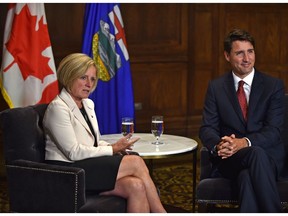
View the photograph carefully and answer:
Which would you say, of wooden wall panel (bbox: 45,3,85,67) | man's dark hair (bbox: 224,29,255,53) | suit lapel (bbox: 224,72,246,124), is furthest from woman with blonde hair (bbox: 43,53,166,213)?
wooden wall panel (bbox: 45,3,85,67)

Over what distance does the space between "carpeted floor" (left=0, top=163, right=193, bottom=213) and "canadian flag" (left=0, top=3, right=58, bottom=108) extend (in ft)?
2.74

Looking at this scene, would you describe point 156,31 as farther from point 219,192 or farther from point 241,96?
point 219,192

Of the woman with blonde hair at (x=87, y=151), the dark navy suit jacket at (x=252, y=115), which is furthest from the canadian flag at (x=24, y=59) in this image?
the dark navy suit jacket at (x=252, y=115)

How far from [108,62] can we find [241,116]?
184 centimetres

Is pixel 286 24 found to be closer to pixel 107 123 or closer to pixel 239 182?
pixel 107 123

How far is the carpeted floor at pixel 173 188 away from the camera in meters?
4.51

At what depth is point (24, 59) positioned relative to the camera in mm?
4848

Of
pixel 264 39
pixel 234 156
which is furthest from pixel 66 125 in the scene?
pixel 264 39

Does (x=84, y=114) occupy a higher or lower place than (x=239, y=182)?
higher

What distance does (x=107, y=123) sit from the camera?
207 inches

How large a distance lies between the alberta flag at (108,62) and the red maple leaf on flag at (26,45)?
1.34 feet

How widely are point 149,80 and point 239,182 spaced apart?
3.65 meters

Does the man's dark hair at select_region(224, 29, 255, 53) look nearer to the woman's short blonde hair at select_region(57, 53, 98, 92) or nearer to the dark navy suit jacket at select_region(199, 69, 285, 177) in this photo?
the dark navy suit jacket at select_region(199, 69, 285, 177)

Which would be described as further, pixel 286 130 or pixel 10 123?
pixel 286 130
